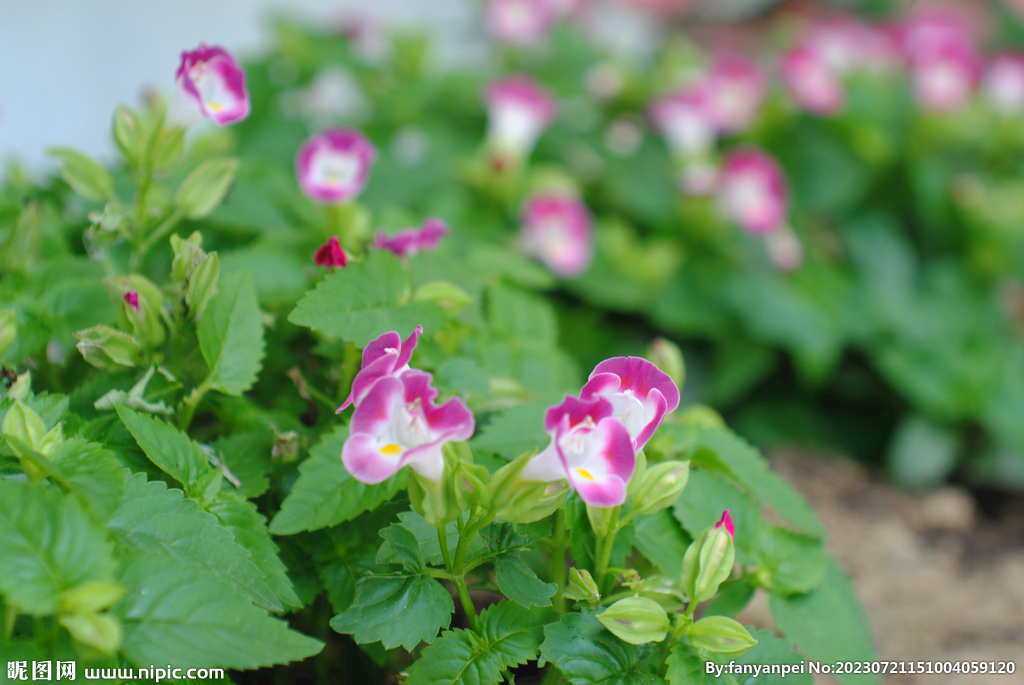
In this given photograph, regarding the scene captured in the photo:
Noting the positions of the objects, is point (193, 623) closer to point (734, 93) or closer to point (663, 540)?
point (663, 540)

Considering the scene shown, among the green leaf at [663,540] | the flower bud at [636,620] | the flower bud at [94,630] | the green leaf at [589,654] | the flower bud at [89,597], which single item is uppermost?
the flower bud at [89,597]

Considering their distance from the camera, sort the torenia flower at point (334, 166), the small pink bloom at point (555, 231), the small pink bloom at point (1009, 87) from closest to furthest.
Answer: the torenia flower at point (334, 166)
the small pink bloom at point (555, 231)
the small pink bloom at point (1009, 87)

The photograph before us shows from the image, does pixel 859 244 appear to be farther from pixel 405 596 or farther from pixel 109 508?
pixel 109 508

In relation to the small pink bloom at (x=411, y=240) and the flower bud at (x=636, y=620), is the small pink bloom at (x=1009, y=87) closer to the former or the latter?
the small pink bloom at (x=411, y=240)

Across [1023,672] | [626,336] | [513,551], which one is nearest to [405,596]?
[513,551]

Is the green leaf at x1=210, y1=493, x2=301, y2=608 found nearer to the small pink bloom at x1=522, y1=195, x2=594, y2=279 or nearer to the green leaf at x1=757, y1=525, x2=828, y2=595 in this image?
the green leaf at x1=757, y1=525, x2=828, y2=595

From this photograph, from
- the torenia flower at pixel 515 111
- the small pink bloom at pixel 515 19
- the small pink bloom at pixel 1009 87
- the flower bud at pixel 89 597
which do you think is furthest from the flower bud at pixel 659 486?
the small pink bloom at pixel 1009 87
